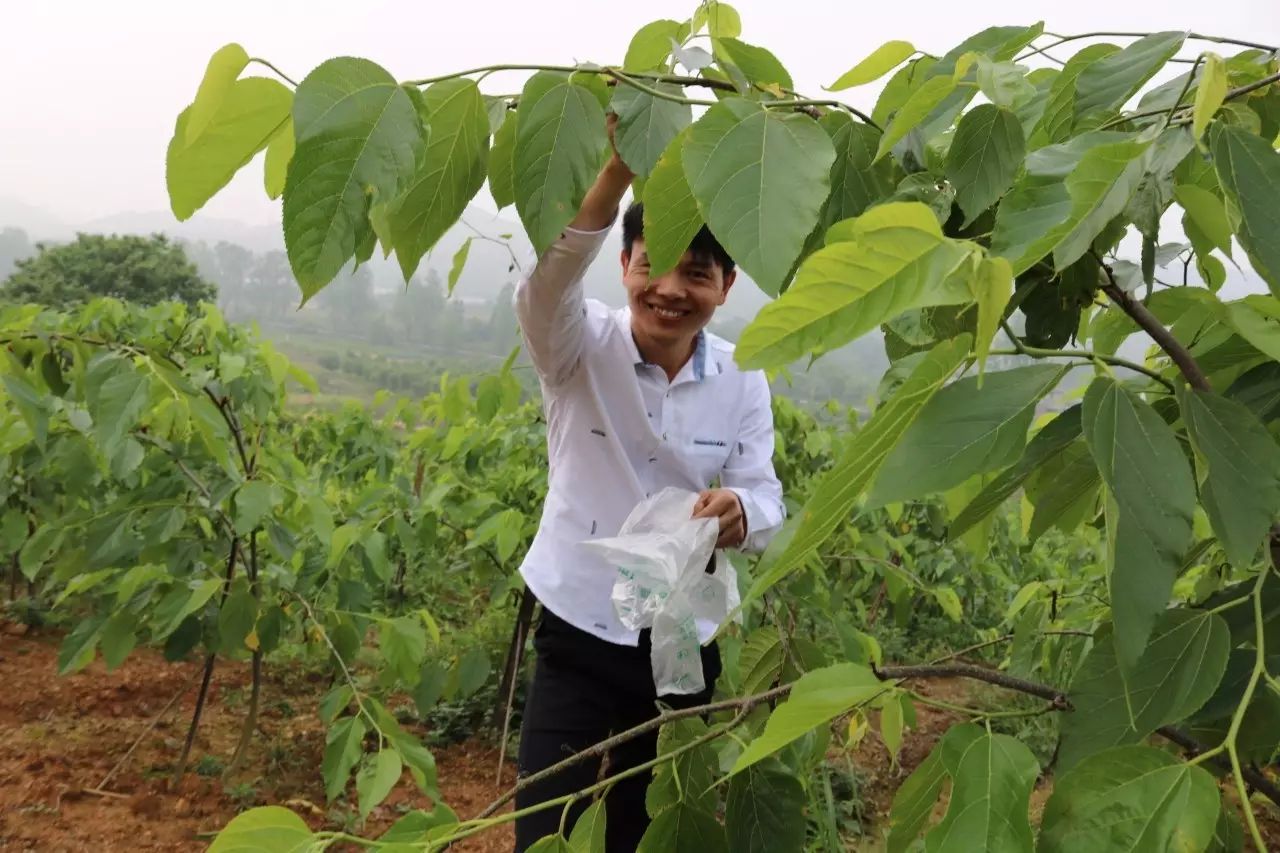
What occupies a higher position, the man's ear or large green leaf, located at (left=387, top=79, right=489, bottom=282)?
the man's ear

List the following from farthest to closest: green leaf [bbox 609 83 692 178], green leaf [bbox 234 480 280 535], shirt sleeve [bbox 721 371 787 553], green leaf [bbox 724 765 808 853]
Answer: green leaf [bbox 234 480 280 535]
shirt sleeve [bbox 721 371 787 553]
green leaf [bbox 724 765 808 853]
green leaf [bbox 609 83 692 178]

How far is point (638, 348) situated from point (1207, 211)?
1.11 m

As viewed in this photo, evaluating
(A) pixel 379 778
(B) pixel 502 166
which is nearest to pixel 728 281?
(A) pixel 379 778

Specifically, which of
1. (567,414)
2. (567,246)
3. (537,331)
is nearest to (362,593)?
(567,414)

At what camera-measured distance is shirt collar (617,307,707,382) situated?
1.52 m

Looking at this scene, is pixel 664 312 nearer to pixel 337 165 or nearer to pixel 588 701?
pixel 588 701

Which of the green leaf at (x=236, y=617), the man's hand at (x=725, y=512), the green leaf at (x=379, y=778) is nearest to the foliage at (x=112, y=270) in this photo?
the green leaf at (x=236, y=617)

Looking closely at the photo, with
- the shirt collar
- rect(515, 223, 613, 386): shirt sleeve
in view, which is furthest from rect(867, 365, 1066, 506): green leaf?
the shirt collar

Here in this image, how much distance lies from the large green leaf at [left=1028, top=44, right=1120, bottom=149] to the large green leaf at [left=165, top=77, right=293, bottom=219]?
40cm

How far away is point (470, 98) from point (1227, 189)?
13.8 inches

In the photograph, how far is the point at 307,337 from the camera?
58.3 feet

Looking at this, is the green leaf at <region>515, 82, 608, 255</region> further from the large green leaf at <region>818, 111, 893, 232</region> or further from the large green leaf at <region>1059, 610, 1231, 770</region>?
the large green leaf at <region>1059, 610, 1231, 770</region>

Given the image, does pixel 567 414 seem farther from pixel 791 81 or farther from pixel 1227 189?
pixel 1227 189

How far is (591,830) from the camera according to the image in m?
0.59
